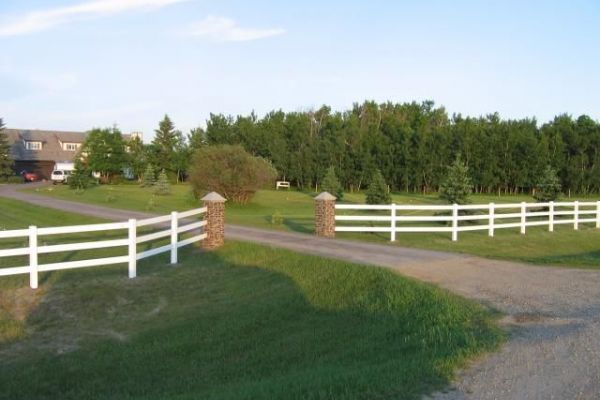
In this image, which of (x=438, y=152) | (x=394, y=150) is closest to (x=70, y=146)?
(x=394, y=150)

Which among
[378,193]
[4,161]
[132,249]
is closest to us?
[132,249]

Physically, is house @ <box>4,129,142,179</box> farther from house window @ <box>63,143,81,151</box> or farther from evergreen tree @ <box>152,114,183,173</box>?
evergreen tree @ <box>152,114,183,173</box>

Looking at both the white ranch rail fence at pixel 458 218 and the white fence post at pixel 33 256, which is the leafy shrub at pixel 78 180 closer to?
the white ranch rail fence at pixel 458 218

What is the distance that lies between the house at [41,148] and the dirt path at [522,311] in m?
68.7

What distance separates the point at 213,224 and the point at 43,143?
7386 cm

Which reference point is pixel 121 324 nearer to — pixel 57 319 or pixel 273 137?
pixel 57 319

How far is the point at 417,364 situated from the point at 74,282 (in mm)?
8715

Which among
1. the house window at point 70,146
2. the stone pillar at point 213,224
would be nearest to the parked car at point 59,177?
the house window at point 70,146

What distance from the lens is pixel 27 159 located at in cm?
7944

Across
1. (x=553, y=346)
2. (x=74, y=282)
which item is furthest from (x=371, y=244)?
(x=553, y=346)

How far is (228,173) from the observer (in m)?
35.6

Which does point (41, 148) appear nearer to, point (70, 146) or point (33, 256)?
point (70, 146)

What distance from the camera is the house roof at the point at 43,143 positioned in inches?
3150

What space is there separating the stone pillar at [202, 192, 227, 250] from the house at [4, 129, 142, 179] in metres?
64.2
